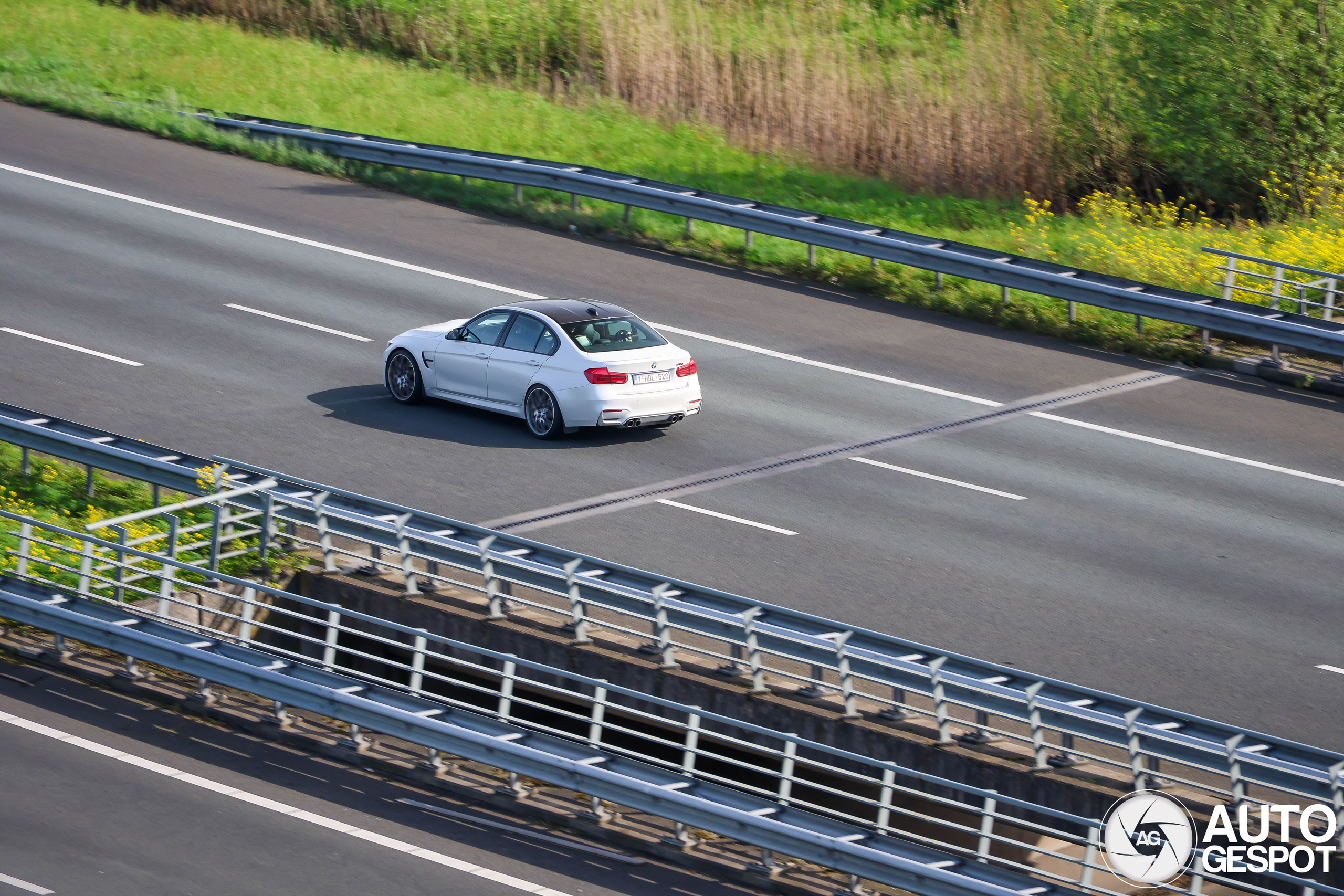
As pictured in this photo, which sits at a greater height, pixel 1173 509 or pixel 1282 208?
pixel 1282 208

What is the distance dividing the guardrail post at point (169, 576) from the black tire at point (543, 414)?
5318 millimetres

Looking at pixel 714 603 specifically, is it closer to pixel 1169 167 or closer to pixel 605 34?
pixel 1169 167

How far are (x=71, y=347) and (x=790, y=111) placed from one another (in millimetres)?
15041

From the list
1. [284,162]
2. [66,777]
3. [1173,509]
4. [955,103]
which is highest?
[955,103]

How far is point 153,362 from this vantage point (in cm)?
1892

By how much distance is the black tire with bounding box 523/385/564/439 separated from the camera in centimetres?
1723

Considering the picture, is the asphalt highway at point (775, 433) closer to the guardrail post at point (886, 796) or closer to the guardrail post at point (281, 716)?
the guardrail post at point (886, 796)

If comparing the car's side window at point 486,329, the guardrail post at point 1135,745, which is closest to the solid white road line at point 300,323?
the car's side window at point 486,329

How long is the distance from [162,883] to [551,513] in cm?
662

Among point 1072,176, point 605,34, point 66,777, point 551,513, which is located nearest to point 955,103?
point 1072,176

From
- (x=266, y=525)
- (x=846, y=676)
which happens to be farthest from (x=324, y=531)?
(x=846, y=676)

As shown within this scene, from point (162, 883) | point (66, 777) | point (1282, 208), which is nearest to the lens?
point (162, 883)

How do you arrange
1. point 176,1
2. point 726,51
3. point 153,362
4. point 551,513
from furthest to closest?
point 176,1
point 726,51
point 153,362
point 551,513

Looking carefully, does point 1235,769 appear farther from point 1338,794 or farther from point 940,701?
point 940,701
